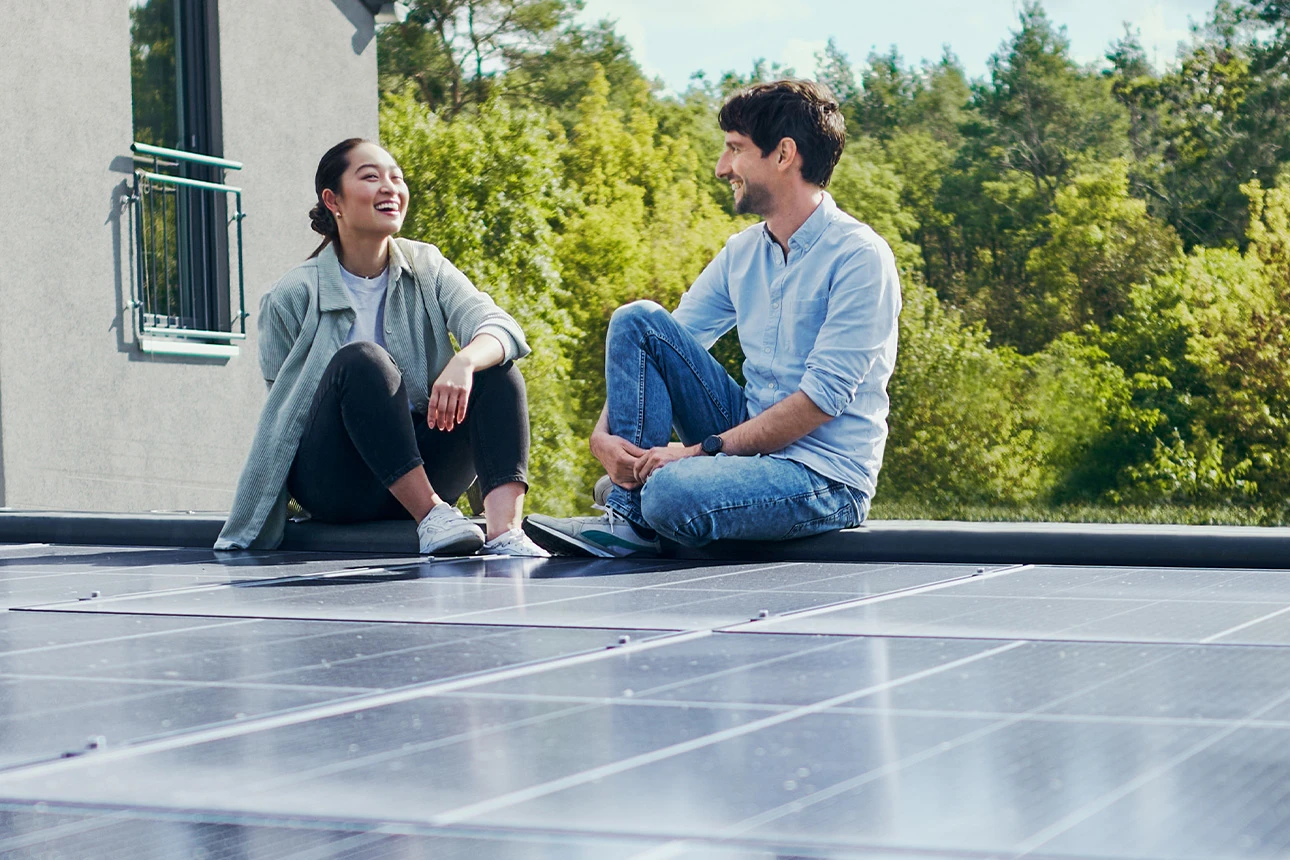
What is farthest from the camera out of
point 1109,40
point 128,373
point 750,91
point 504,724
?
point 1109,40

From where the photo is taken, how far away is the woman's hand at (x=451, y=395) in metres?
4.17

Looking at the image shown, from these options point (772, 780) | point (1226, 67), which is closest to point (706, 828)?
point (772, 780)

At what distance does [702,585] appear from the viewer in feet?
11.3

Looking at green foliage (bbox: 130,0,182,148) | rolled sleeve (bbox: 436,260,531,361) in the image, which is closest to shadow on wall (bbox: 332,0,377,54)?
green foliage (bbox: 130,0,182,148)

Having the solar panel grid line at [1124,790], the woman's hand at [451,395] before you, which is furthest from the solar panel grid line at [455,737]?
the woman's hand at [451,395]

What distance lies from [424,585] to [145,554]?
1509mm

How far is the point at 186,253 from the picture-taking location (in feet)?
27.3

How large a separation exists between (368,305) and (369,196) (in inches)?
12.8

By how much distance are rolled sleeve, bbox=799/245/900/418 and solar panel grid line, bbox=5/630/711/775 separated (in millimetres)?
1571

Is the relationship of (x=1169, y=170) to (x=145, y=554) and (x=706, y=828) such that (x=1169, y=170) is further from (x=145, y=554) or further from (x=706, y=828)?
(x=706, y=828)

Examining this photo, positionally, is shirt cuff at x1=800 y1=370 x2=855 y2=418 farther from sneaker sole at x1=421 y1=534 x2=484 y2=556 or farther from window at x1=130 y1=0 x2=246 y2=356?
window at x1=130 y1=0 x2=246 y2=356

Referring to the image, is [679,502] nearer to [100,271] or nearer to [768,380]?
[768,380]

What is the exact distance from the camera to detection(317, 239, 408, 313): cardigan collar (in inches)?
183

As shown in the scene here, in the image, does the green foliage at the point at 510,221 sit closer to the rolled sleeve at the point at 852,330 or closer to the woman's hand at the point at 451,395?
the woman's hand at the point at 451,395
